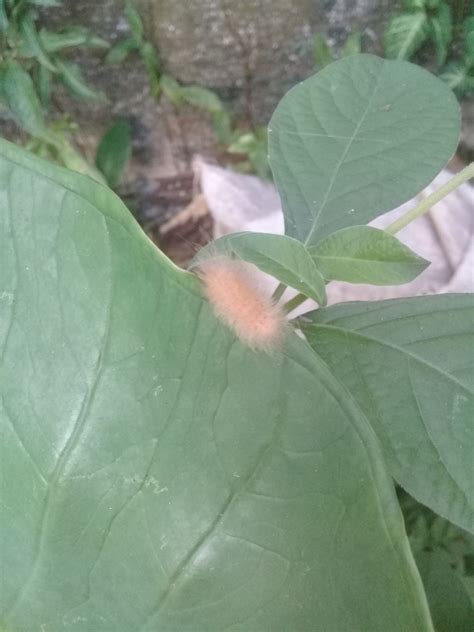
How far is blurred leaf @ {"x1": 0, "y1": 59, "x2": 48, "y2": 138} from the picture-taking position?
1052mm

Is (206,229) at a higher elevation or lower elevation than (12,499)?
lower

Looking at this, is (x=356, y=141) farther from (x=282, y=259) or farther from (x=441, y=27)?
(x=441, y=27)

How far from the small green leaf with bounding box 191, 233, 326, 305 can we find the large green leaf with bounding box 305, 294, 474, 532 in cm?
8

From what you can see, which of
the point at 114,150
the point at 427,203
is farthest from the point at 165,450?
the point at 114,150

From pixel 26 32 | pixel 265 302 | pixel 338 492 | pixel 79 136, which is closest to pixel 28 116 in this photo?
pixel 26 32

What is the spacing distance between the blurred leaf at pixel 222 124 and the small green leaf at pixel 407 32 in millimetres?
369

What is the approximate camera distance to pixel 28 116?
107 cm

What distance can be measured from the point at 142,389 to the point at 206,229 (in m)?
1.12

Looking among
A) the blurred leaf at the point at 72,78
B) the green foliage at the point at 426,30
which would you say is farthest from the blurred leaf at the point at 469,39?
the blurred leaf at the point at 72,78

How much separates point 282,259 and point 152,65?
0.94 meters

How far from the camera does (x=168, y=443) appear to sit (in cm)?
46

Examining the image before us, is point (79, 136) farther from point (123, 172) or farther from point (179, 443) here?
point (179, 443)

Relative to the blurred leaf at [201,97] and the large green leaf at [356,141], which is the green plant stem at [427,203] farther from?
the blurred leaf at [201,97]

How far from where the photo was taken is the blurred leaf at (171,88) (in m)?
1.31
